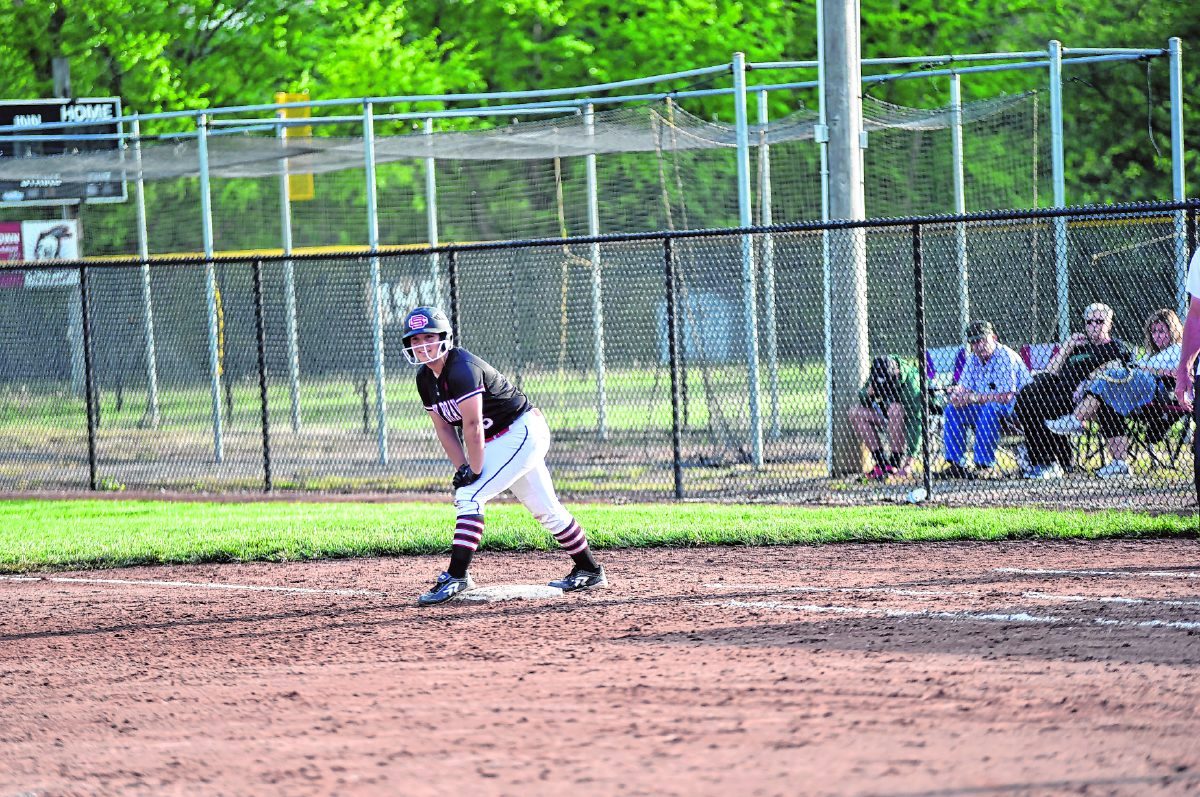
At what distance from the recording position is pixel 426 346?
8023 millimetres

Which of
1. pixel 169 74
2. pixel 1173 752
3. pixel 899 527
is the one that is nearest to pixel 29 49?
pixel 169 74

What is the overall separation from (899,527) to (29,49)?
1009 inches

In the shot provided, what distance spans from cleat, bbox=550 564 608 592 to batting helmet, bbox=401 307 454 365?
1590mm

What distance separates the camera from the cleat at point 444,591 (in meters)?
8.47

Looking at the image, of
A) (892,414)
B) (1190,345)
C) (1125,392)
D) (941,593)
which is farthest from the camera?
(892,414)

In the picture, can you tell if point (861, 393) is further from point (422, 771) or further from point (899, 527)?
point (422, 771)

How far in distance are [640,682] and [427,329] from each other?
2.54 m

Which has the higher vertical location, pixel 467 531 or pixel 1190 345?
pixel 1190 345

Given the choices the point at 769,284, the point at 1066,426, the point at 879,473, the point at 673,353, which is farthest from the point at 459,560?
the point at 769,284

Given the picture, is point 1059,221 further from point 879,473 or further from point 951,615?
point 951,615

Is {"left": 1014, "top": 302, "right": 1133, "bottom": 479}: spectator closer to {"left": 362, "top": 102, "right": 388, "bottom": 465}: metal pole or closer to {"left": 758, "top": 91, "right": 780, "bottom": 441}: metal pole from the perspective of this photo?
{"left": 758, "top": 91, "right": 780, "bottom": 441}: metal pole

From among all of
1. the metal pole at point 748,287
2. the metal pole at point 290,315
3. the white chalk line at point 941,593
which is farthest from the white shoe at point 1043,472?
the metal pole at point 290,315

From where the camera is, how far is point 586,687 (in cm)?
626

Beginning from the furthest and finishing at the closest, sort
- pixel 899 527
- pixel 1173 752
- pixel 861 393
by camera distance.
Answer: pixel 861 393 → pixel 899 527 → pixel 1173 752
